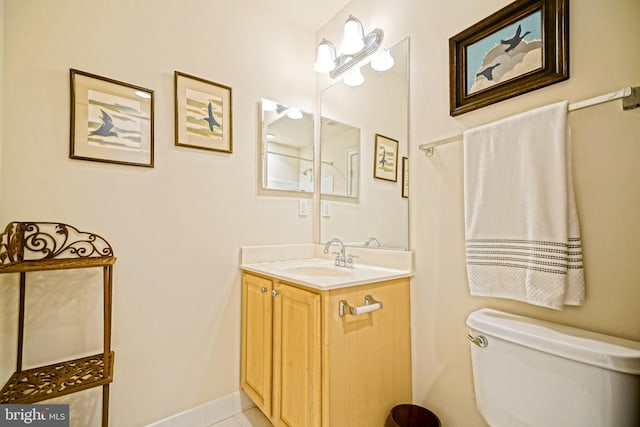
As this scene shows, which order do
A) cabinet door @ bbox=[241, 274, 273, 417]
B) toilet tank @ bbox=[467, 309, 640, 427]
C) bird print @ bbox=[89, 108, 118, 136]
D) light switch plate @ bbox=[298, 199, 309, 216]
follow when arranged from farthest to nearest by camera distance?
light switch plate @ bbox=[298, 199, 309, 216] < cabinet door @ bbox=[241, 274, 273, 417] < bird print @ bbox=[89, 108, 118, 136] < toilet tank @ bbox=[467, 309, 640, 427]

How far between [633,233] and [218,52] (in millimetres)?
2040

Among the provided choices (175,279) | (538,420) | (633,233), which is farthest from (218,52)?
(538,420)

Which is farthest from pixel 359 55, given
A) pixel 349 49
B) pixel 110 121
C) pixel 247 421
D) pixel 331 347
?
pixel 247 421

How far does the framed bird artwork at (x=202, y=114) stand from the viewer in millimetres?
1491

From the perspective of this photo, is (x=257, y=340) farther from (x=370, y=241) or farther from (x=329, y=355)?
(x=370, y=241)

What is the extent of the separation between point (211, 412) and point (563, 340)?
170cm

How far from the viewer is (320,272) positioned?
164cm

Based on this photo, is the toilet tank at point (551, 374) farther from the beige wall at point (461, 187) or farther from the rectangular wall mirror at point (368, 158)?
the rectangular wall mirror at point (368, 158)

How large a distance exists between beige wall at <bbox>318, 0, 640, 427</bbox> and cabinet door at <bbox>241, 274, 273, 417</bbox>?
2.46 ft

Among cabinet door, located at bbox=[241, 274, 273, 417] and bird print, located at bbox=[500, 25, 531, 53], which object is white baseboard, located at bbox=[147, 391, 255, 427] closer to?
cabinet door, located at bbox=[241, 274, 273, 417]

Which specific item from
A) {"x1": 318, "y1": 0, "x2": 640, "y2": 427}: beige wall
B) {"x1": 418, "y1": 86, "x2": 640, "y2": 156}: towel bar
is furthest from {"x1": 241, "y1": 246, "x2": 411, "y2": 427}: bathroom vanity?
{"x1": 418, "y1": 86, "x2": 640, "y2": 156}: towel bar

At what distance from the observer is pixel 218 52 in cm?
164

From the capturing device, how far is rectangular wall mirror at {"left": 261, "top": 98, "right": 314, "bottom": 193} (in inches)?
71.2

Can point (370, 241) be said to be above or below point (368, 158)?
below
